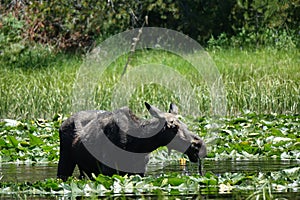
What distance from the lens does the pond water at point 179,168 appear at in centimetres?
859

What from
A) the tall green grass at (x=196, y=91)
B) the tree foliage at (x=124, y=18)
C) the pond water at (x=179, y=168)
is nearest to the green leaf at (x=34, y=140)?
the pond water at (x=179, y=168)

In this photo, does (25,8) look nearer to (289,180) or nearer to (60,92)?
(60,92)

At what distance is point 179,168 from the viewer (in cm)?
918

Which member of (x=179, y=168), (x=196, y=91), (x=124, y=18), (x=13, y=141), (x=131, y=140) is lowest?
(x=179, y=168)

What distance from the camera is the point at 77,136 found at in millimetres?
8016

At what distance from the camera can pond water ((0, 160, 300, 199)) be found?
28.2 feet

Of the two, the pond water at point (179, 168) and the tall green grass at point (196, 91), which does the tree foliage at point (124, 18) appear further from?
the pond water at point (179, 168)

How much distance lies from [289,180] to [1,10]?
19771 millimetres

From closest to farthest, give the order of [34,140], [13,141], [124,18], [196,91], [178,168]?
1. [178,168]
2. [13,141]
3. [34,140]
4. [196,91]
5. [124,18]

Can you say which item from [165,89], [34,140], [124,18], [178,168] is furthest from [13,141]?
[124,18]

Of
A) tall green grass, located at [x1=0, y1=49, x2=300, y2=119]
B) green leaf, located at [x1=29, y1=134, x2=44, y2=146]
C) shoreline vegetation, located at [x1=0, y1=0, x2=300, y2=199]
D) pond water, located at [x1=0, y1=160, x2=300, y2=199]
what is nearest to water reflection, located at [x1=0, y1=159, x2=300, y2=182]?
pond water, located at [x1=0, y1=160, x2=300, y2=199]

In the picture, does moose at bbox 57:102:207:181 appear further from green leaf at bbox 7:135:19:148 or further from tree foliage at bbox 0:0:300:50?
tree foliage at bbox 0:0:300:50

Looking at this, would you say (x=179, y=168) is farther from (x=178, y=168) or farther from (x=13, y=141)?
(x=13, y=141)

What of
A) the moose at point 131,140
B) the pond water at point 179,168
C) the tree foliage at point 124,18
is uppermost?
the tree foliage at point 124,18
